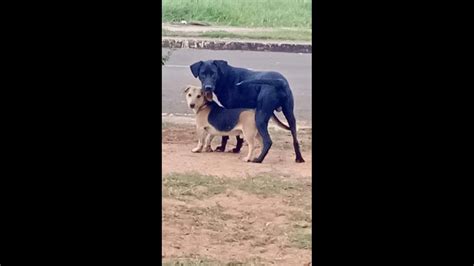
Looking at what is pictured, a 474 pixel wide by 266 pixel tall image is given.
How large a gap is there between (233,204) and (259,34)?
45cm

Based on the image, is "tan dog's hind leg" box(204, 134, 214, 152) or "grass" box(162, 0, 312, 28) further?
"tan dog's hind leg" box(204, 134, 214, 152)

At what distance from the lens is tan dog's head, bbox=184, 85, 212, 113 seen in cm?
174

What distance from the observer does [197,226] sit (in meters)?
1.73

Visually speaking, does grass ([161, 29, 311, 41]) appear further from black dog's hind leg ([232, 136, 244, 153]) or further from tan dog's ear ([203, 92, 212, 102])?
black dog's hind leg ([232, 136, 244, 153])

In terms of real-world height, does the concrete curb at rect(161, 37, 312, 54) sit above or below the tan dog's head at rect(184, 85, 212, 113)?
above

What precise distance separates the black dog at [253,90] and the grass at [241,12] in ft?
0.39

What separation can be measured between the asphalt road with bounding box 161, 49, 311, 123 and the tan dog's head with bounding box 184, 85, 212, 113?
1cm

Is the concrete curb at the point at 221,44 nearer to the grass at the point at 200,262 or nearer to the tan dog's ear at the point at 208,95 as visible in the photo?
the tan dog's ear at the point at 208,95

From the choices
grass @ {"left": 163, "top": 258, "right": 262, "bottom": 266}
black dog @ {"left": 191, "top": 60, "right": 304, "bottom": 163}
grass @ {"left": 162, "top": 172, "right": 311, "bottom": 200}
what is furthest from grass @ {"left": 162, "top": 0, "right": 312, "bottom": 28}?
grass @ {"left": 163, "top": 258, "right": 262, "bottom": 266}

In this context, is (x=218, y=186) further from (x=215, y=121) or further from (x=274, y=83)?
(x=274, y=83)

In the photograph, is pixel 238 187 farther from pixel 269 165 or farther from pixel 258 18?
pixel 258 18
